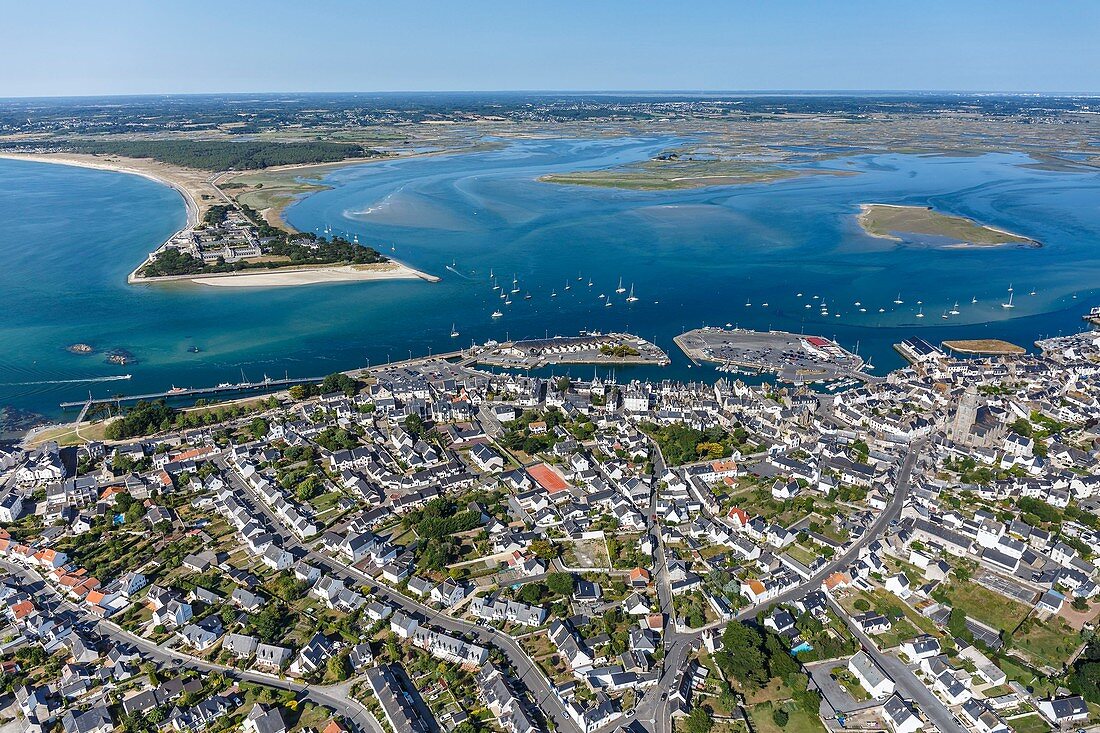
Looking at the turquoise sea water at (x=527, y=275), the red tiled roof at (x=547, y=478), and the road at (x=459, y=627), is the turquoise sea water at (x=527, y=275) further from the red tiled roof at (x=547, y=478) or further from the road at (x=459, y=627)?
the road at (x=459, y=627)

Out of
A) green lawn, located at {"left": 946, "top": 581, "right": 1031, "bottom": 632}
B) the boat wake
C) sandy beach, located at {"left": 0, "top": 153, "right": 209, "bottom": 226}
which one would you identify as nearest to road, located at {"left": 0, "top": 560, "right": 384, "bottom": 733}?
green lawn, located at {"left": 946, "top": 581, "right": 1031, "bottom": 632}

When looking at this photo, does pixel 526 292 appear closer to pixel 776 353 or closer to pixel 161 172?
pixel 776 353

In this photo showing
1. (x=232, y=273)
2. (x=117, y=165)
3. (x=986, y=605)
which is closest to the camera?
(x=986, y=605)

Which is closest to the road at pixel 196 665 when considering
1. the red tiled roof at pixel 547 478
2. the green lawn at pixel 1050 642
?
the red tiled roof at pixel 547 478

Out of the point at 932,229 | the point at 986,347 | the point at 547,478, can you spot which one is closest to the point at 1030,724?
the point at 547,478

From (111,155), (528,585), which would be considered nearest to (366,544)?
(528,585)

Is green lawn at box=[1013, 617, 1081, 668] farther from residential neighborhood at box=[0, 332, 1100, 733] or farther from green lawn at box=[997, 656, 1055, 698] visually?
green lawn at box=[997, 656, 1055, 698]
